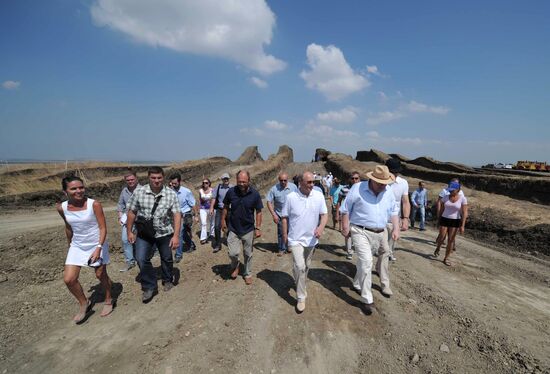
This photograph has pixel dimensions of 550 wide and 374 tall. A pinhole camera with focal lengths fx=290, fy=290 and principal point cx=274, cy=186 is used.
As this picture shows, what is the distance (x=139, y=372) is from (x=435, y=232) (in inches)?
404

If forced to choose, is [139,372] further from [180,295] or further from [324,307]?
[324,307]

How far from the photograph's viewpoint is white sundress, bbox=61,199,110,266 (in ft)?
12.4

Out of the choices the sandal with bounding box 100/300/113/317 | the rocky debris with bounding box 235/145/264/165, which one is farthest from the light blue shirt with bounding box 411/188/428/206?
the rocky debris with bounding box 235/145/264/165

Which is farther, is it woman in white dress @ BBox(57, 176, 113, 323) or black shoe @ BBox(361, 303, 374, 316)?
black shoe @ BBox(361, 303, 374, 316)

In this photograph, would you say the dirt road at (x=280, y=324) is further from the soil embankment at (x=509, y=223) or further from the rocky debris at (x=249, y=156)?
the rocky debris at (x=249, y=156)

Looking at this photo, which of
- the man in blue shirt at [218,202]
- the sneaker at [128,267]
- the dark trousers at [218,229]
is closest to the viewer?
the sneaker at [128,267]

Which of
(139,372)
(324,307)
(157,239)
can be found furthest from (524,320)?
(157,239)

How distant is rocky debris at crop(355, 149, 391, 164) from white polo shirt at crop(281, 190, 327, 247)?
31.4 m

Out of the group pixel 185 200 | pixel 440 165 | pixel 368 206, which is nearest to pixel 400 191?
pixel 368 206

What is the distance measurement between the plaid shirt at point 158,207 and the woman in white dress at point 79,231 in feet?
1.85

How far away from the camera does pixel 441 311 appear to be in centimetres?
429

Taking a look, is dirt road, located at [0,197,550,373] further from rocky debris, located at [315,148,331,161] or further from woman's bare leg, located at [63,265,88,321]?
rocky debris, located at [315,148,331,161]

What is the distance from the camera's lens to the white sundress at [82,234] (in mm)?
3768

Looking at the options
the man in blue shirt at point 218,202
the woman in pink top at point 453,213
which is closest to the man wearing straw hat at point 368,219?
the woman in pink top at point 453,213
